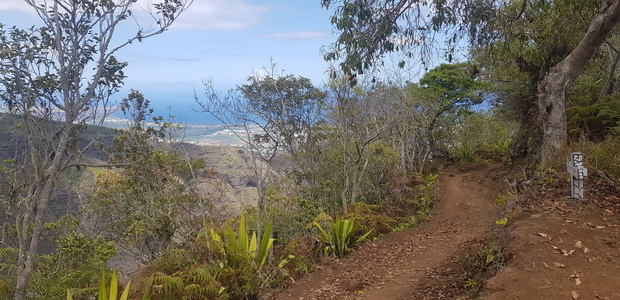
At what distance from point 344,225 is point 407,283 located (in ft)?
6.96

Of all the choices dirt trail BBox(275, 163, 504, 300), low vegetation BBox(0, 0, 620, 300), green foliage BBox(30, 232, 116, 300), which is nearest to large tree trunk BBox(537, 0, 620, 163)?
low vegetation BBox(0, 0, 620, 300)

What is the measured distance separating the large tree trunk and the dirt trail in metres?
1.75

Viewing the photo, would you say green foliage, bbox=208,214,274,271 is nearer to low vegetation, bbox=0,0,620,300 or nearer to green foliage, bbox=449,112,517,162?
low vegetation, bbox=0,0,620,300

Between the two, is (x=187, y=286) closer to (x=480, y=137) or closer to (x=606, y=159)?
(x=606, y=159)

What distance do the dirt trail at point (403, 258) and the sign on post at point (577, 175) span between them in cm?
174

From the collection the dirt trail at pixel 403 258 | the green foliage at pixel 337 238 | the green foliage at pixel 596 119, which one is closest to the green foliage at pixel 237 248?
the dirt trail at pixel 403 258

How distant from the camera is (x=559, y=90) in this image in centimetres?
661

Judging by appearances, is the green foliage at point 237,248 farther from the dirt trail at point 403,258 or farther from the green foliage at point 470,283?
the green foliage at point 470,283

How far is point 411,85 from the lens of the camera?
14.3 meters

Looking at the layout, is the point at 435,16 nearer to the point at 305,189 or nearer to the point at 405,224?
the point at 405,224

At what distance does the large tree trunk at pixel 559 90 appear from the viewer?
6105 millimetres

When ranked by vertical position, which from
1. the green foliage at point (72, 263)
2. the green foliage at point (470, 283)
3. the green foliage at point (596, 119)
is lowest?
the green foliage at point (72, 263)

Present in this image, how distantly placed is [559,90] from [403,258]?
152 inches

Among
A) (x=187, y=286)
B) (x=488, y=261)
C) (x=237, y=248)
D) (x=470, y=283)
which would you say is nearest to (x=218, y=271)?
(x=237, y=248)
